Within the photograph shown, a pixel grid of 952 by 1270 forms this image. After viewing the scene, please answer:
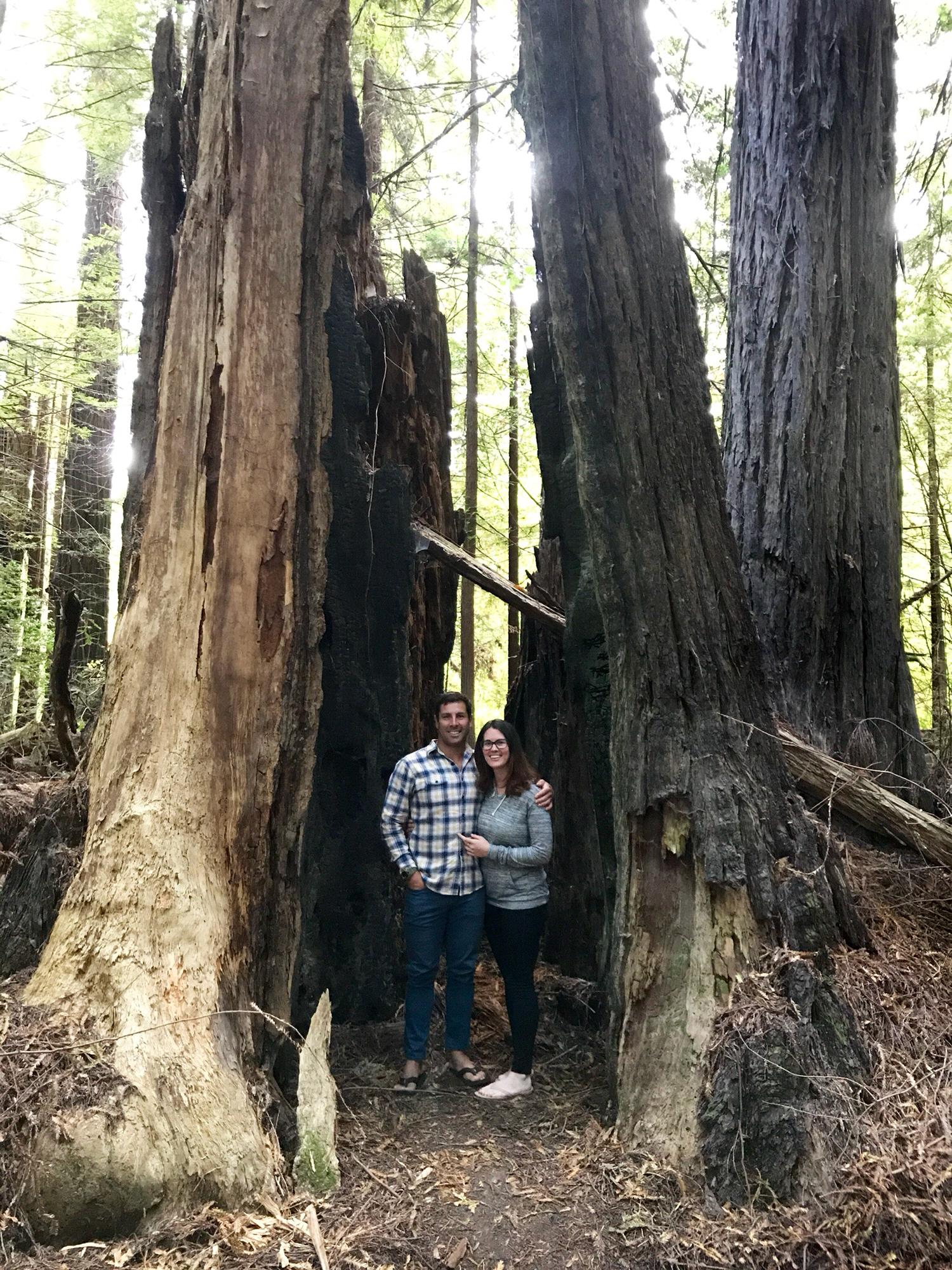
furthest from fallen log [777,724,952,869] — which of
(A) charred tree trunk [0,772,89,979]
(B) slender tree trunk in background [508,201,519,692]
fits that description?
(B) slender tree trunk in background [508,201,519,692]

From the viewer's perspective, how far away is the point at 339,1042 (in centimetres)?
507

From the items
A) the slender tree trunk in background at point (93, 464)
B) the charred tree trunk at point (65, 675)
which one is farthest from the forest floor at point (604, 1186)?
the slender tree trunk in background at point (93, 464)

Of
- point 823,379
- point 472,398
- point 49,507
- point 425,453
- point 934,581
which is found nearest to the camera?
point 823,379

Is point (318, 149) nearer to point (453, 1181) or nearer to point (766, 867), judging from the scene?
point (766, 867)

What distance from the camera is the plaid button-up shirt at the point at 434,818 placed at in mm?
4738

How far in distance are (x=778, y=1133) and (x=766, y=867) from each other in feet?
3.29

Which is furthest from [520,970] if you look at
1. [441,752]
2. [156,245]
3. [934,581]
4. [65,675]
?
[934,581]

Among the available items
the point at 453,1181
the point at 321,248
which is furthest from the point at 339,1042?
the point at 321,248

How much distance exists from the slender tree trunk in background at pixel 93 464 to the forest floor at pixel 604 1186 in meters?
8.28

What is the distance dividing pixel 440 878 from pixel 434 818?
0.31 metres

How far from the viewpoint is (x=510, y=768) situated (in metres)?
4.84

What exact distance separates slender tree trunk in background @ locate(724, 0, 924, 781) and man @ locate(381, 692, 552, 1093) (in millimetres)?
1879

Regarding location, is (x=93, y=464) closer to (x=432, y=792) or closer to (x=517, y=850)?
(x=432, y=792)

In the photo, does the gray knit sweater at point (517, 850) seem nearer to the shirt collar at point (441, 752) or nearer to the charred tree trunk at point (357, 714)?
the shirt collar at point (441, 752)
